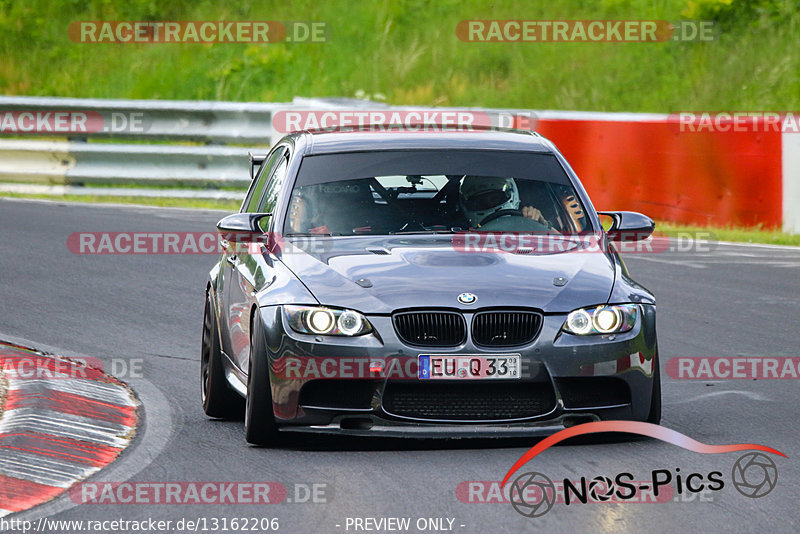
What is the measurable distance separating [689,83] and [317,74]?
6776 mm

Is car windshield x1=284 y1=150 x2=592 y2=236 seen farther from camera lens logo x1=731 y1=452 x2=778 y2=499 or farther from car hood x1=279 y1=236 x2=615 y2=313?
camera lens logo x1=731 y1=452 x2=778 y2=499

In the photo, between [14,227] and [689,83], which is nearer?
[14,227]

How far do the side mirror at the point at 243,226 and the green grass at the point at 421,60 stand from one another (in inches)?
660

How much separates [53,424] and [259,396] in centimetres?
117

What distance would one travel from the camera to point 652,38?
26156mm

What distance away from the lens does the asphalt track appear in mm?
5941

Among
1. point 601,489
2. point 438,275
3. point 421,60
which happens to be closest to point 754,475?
point 601,489

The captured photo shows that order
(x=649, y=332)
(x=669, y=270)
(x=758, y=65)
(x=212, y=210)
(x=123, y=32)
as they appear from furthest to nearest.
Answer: (x=123, y=32) → (x=758, y=65) → (x=212, y=210) → (x=669, y=270) → (x=649, y=332)

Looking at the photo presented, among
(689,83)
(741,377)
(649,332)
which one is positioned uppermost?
(689,83)

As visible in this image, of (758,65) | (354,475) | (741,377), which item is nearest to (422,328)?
(354,475)

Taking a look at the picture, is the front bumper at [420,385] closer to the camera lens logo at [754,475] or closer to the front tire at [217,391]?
the camera lens logo at [754,475]

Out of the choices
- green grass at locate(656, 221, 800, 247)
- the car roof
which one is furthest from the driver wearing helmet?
green grass at locate(656, 221, 800, 247)

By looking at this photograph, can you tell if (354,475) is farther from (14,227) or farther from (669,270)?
(14,227)

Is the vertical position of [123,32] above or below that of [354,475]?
above
